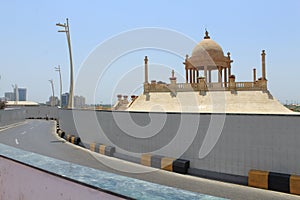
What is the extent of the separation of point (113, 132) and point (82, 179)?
1226 centimetres

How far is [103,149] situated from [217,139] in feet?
22.0

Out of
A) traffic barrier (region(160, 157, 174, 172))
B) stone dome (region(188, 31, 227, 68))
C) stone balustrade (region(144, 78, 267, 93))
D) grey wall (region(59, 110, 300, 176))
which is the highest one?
stone dome (region(188, 31, 227, 68))

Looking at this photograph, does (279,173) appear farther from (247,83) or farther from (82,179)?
(247,83)

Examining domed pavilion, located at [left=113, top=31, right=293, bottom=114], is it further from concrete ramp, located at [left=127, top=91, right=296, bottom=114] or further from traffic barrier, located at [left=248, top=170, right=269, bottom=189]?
traffic barrier, located at [left=248, top=170, right=269, bottom=189]

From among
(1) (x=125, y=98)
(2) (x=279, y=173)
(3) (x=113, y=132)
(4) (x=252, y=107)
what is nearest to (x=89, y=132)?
(3) (x=113, y=132)

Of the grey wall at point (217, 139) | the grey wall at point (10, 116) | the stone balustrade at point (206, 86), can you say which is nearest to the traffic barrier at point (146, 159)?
the grey wall at point (217, 139)

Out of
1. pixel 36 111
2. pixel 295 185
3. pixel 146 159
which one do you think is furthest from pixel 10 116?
pixel 295 185

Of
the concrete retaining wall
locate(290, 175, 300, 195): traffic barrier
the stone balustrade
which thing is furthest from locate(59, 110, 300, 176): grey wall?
the stone balustrade

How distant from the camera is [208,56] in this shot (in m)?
38.8

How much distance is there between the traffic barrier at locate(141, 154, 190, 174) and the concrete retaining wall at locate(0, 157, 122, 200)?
735 cm

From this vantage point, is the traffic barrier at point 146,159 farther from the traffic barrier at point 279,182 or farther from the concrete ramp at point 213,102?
the concrete ramp at point 213,102

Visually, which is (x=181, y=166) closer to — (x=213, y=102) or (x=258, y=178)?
(x=258, y=178)

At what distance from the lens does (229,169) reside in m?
9.40

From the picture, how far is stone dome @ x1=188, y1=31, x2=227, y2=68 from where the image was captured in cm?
3884
